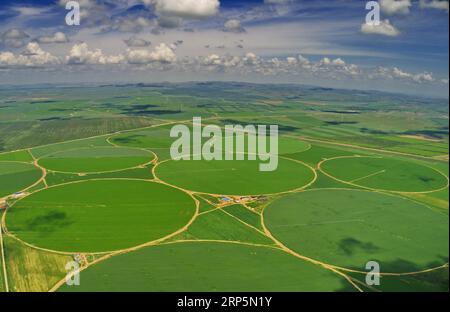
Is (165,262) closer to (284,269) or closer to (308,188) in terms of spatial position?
(284,269)

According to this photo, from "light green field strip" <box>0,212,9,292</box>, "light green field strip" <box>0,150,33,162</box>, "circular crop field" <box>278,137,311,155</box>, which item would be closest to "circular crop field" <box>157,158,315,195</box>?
"circular crop field" <box>278,137,311,155</box>

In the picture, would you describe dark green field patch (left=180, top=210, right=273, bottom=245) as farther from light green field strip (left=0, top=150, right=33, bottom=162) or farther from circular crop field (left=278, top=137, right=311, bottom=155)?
light green field strip (left=0, top=150, right=33, bottom=162)

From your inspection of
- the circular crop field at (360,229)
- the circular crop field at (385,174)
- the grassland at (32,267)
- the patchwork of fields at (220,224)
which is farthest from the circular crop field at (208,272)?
the circular crop field at (385,174)

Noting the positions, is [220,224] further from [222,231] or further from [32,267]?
[32,267]

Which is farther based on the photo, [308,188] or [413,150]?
[413,150]

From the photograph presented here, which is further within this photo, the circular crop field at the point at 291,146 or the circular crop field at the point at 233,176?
the circular crop field at the point at 291,146

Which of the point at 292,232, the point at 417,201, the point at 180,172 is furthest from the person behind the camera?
the point at 180,172

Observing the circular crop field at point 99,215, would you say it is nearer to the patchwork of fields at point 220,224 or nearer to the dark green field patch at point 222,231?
the patchwork of fields at point 220,224

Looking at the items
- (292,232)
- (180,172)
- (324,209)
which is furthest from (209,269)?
(180,172)
